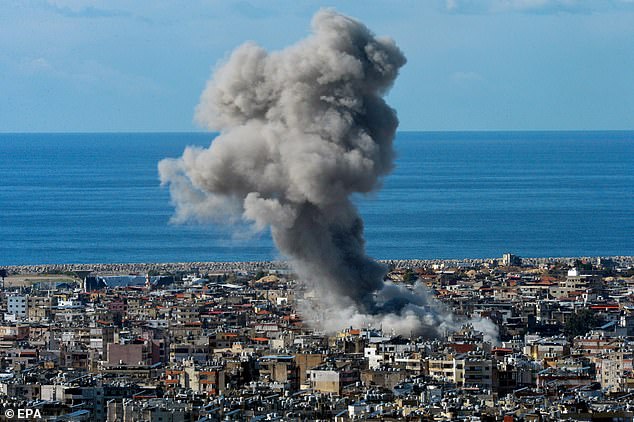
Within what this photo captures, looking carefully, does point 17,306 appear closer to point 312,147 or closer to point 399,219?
point 312,147

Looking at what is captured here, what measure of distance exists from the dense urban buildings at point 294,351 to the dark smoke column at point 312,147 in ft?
7.20

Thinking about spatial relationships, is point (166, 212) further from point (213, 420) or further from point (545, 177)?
point (213, 420)

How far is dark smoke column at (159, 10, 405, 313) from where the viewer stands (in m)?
49.9

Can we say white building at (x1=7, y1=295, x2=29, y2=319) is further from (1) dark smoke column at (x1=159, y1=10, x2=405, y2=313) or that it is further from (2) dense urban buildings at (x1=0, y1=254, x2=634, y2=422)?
(1) dark smoke column at (x1=159, y1=10, x2=405, y2=313)

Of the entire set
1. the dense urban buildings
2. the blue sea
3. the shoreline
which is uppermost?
the blue sea

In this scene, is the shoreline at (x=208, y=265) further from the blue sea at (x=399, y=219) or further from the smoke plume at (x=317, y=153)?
the smoke plume at (x=317, y=153)

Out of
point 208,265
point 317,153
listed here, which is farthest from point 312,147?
point 208,265

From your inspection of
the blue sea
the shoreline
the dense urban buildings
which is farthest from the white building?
the shoreline

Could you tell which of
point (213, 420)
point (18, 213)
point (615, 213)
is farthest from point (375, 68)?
point (18, 213)

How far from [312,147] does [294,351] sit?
684 centimetres

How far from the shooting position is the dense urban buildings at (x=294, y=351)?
112 feet

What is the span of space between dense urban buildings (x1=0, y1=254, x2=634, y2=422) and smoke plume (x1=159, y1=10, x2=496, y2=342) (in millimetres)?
1705

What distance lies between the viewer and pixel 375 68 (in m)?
51.6

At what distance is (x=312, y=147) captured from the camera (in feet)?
166
